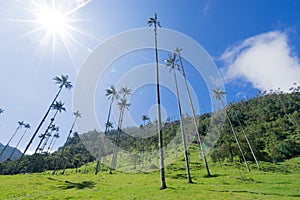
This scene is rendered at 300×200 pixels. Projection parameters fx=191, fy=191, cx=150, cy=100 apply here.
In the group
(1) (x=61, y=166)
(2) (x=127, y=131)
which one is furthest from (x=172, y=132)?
(1) (x=61, y=166)

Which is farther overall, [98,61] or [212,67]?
[212,67]

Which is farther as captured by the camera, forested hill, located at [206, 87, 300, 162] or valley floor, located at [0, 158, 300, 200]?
forested hill, located at [206, 87, 300, 162]

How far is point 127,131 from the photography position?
124 m

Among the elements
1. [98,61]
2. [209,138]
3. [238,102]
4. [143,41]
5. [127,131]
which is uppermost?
[238,102]

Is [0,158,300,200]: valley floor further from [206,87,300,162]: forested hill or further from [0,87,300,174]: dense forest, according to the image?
[0,87,300,174]: dense forest

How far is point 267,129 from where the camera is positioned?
91.6 metres

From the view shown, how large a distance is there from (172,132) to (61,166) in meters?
68.6

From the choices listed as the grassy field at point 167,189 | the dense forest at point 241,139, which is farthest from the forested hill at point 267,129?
the grassy field at point 167,189

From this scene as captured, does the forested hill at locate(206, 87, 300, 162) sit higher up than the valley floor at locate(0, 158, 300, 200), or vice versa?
the forested hill at locate(206, 87, 300, 162)

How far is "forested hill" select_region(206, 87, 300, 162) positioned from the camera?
5803 cm

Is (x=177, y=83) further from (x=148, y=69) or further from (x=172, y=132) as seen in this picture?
(x=172, y=132)

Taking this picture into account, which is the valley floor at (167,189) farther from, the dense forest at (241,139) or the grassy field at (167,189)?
the dense forest at (241,139)

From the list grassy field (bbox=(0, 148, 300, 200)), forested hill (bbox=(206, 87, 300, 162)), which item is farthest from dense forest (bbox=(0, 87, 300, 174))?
grassy field (bbox=(0, 148, 300, 200))

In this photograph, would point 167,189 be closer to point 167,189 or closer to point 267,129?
point 167,189
